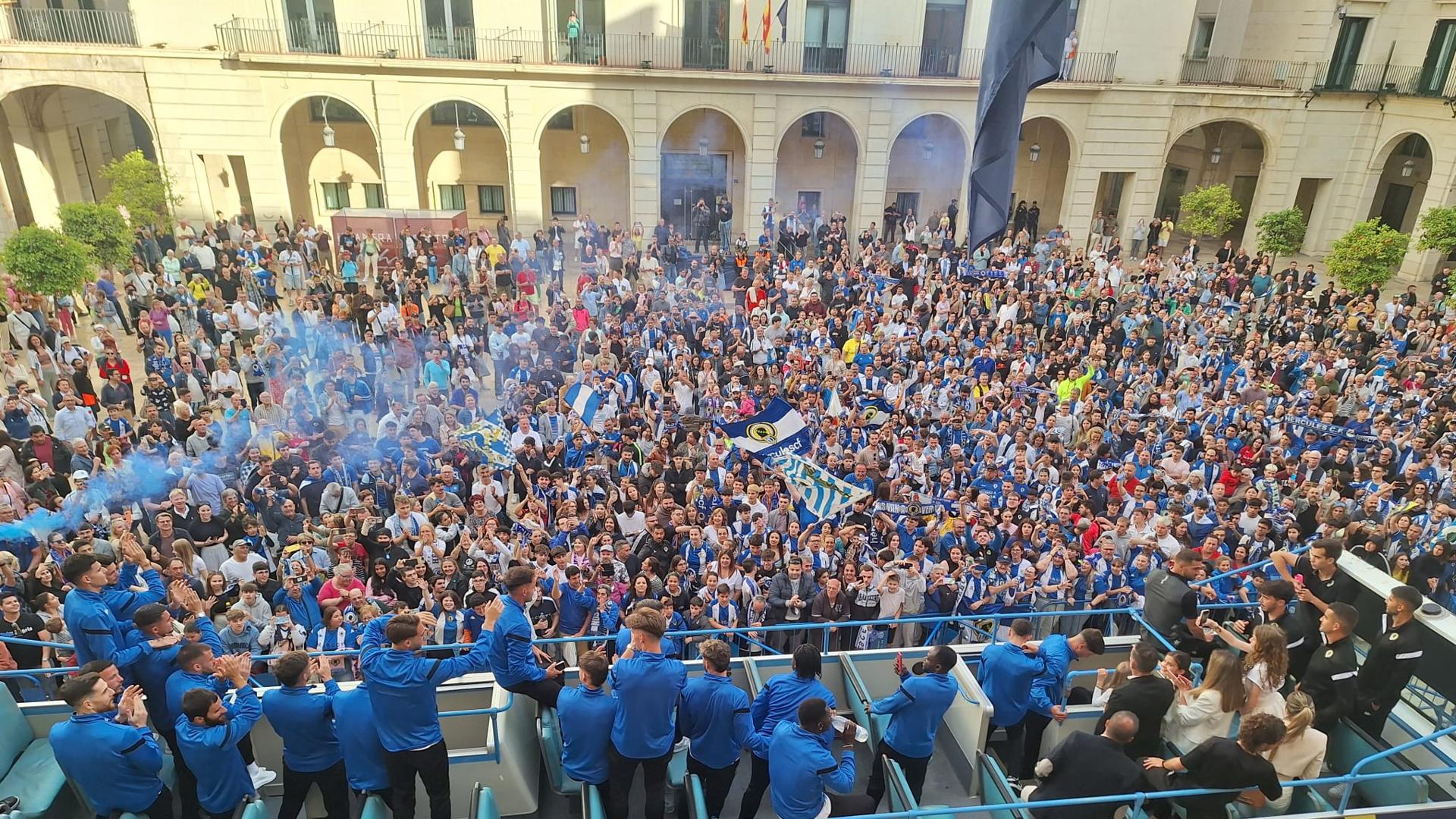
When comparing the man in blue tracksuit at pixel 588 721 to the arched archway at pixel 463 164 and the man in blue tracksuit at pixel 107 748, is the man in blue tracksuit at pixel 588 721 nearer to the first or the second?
the man in blue tracksuit at pixel 107 748

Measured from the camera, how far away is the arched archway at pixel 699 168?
89.3 ft

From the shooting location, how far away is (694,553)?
28.8ft

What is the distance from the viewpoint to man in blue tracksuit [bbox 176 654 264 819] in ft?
15.1

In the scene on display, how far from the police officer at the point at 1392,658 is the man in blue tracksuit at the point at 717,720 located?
13.2 ft

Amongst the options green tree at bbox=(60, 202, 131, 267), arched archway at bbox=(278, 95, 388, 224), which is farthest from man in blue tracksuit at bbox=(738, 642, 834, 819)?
arched archway at bbox=(278, 95, 388, 224)

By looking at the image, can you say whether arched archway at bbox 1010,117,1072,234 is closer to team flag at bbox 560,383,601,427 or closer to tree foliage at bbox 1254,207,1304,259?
tree foliage at bbox 1254,207,1304,259

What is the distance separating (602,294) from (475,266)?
184 inches

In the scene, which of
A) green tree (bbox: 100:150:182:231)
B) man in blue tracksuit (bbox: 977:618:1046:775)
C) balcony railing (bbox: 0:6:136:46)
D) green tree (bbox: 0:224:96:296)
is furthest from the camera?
balcony railing (bbox: 0:6:136:46)

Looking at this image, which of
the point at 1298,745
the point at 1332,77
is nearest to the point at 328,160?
the point at 1298,745

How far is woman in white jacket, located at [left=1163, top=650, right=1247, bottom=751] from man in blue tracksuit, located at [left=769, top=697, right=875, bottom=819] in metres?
2.10

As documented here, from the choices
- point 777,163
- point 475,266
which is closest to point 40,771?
point 475,266

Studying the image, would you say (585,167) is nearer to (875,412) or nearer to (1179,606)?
(875,412)

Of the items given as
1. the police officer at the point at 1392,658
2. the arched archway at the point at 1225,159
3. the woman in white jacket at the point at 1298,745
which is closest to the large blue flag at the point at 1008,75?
the police officer at the point at 1392,658

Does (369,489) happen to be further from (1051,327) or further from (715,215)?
(715,215)
